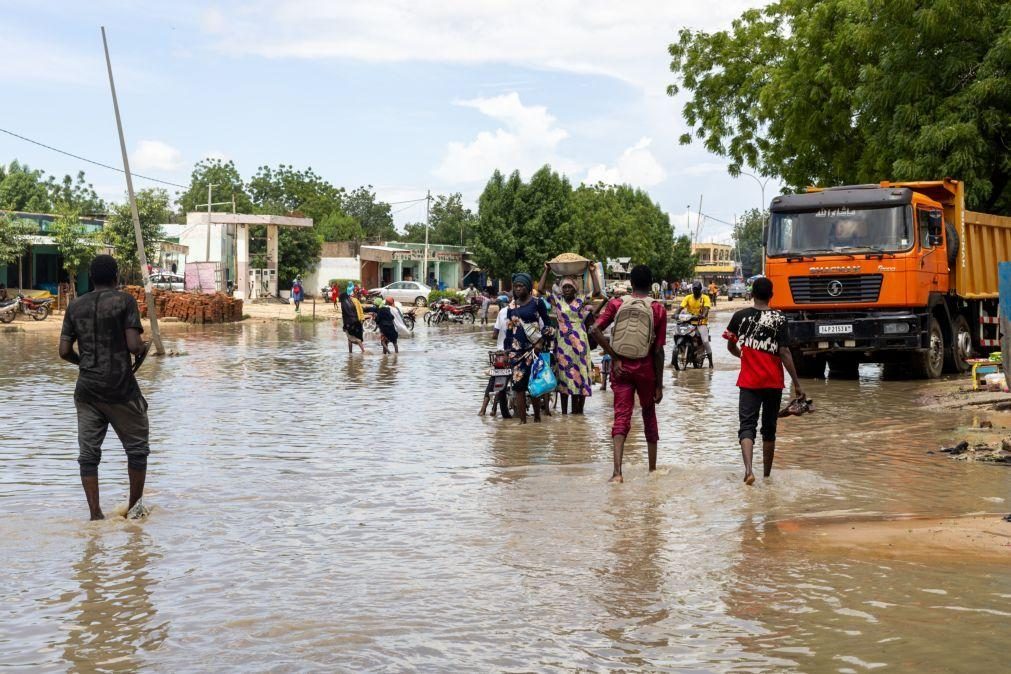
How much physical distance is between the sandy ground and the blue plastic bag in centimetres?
595

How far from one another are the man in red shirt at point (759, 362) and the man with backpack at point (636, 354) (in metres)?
0.64

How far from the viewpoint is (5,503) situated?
859 centimetres

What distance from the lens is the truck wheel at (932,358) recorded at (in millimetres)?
19234

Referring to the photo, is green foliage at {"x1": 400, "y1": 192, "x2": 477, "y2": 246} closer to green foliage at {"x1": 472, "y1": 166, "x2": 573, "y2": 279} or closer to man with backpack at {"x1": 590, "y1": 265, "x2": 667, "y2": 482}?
green foliage at {"x1": 472, "y1": 166, "x2": 573, "y2": 279}

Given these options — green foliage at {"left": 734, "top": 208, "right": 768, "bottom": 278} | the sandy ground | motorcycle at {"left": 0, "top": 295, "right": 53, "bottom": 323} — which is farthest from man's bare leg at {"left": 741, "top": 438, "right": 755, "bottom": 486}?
green foliage at {"left": 734, "top": 208, "right": 768, "bottom": 278}

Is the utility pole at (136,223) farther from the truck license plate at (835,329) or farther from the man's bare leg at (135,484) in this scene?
the man's bare leg at (135,484)

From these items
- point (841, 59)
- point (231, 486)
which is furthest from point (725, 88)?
point (231, 486)

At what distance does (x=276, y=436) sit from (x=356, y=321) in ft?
45.4

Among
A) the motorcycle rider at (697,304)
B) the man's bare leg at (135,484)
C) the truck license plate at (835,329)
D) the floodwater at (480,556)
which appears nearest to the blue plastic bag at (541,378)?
the floodwater at (480,556)

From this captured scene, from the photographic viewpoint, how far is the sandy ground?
6.74m

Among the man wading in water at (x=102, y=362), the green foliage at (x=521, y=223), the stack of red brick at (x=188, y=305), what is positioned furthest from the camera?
the green foliage at (x=521, y=223)

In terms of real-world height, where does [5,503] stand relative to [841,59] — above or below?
below

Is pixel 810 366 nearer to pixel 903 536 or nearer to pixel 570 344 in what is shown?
pixel 570 344

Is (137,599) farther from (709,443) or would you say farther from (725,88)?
(725,88)
